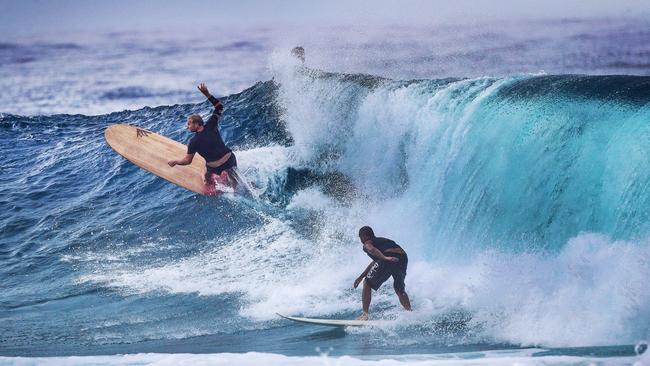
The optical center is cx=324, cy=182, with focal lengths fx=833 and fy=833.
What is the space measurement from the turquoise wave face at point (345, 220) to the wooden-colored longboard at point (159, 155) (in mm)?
108

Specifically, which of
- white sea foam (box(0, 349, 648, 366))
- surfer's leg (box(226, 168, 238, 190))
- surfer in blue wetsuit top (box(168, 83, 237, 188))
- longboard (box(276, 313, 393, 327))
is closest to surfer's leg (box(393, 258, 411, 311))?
longboard (box(276, 313, 393, 327))

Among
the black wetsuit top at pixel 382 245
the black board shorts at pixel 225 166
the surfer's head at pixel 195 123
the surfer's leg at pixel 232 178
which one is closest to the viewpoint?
the black wetsuit top at pixel 382 245

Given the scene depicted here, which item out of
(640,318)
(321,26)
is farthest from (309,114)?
(640,318)

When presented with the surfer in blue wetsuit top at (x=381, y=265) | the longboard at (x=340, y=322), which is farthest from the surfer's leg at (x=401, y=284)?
the longboard at (x=340, y=322)

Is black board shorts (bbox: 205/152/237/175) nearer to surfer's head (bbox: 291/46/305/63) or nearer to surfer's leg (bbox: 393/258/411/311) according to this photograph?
surfer's head (bbox: 291/46/305/63)

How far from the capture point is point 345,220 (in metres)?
6.00

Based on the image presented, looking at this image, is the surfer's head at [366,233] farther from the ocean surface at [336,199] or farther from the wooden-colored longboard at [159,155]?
the wooden-colored longboard at [159,155]

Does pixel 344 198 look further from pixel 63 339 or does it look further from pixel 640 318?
pixel 640 318

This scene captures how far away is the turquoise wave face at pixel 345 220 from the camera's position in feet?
14.2

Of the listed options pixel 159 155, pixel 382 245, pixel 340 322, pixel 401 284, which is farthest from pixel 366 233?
pixel 159 155

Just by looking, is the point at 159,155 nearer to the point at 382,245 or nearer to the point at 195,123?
the point at 195,123

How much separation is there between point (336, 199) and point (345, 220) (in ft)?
1.05

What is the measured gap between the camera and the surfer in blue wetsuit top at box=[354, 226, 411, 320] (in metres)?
4.36

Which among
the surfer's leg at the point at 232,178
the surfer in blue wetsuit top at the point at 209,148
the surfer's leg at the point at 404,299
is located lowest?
the surfer's leg at the point at 404,299
